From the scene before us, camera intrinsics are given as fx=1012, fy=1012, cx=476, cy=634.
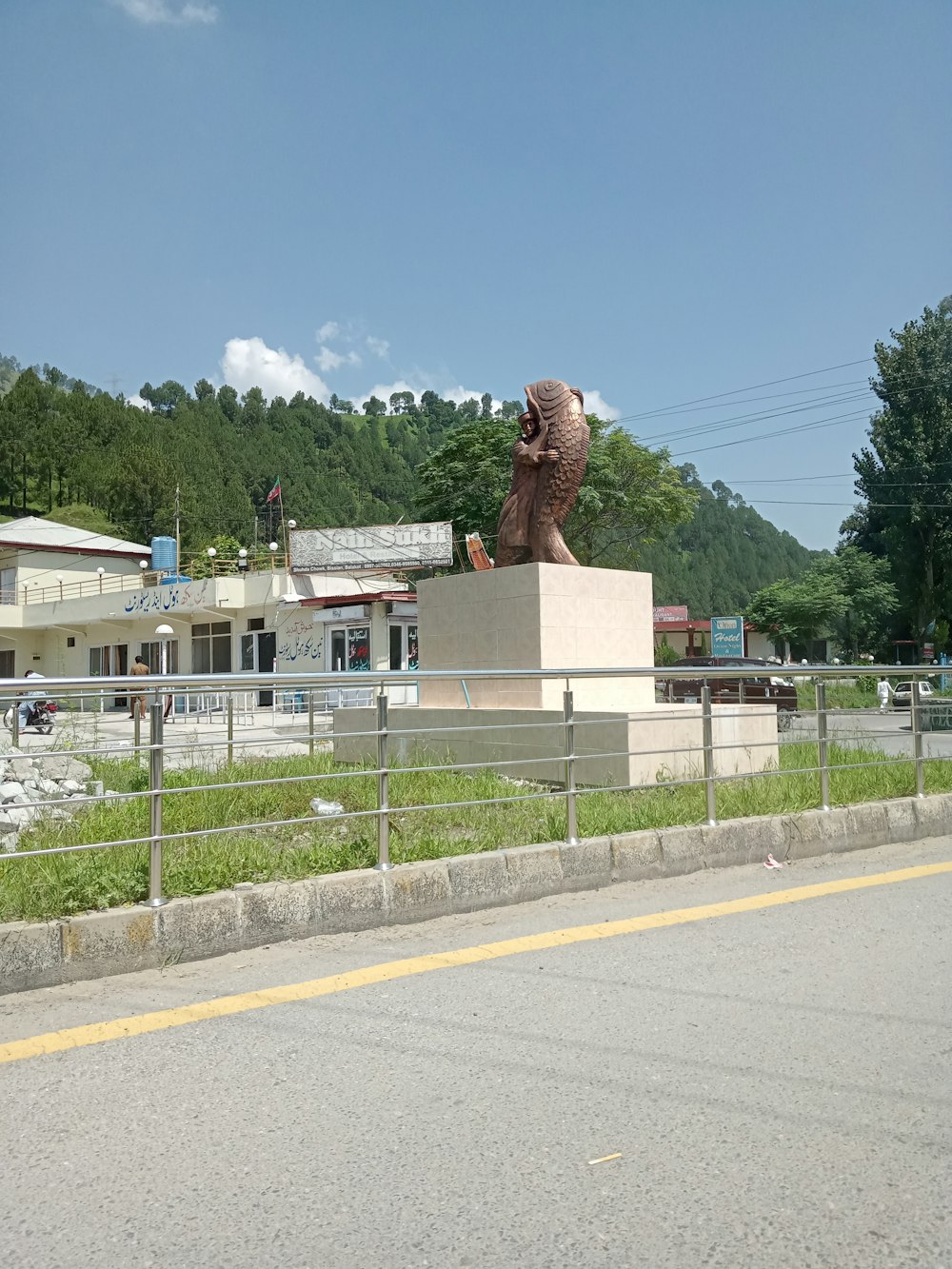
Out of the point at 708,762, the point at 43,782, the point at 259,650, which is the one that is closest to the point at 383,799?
the point at 708,762

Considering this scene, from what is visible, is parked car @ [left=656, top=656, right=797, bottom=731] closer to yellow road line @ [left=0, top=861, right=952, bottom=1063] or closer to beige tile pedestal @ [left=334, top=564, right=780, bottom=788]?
A: beige tile pedestal @ [left=334, top=564, right=780, bottom=788]

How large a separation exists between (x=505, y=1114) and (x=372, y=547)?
3596 centimetres

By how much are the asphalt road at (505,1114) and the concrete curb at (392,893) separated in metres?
0.13

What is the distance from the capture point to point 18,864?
17.3 ft

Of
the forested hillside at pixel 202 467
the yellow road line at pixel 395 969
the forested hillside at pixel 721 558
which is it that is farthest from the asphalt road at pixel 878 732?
the forested hillside at pixel 721 558

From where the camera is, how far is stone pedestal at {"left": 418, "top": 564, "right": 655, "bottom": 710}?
12.6 m

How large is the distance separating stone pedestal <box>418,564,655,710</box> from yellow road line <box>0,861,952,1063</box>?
6.19m

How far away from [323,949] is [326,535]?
112 feet

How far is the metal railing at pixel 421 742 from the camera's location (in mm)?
5090

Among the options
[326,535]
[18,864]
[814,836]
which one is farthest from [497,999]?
[326,535]

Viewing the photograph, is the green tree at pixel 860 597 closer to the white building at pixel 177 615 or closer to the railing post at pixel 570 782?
the white building at pixel 177 615

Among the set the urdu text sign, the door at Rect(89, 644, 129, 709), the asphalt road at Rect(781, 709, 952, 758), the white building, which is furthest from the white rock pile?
the door at Rect(89, 644, 129, 709)

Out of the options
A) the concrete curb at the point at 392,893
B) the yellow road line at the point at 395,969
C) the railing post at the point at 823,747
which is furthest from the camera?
the railing post at the point at 823,747

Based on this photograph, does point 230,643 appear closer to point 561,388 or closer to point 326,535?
point 326,535
